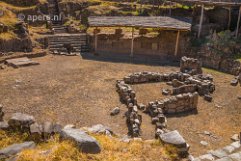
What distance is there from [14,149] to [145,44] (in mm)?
20396

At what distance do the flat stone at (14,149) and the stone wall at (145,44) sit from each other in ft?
63.0

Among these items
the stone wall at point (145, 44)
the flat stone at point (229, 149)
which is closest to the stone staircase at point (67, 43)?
the stone wall at point (145, 44)

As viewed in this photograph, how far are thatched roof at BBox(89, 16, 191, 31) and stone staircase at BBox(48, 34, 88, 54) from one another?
2.48 meters

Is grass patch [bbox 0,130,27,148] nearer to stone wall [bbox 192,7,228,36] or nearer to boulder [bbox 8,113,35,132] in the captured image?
boulder [bbox 8,113,35,132]

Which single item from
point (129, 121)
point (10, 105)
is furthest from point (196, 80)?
point (10, 105)

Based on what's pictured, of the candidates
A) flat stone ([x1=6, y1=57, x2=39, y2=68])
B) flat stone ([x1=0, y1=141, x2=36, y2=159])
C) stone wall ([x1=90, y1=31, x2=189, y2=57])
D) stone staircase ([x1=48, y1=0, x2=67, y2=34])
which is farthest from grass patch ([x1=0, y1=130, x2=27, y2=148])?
stone staircase ([x1=48, y1=0, x2=67, y2=34])

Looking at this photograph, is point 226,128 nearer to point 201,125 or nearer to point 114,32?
point 201,125

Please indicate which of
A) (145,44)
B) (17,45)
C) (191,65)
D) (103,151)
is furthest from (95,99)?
(145,44)

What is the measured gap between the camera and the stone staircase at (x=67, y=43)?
27.9 m

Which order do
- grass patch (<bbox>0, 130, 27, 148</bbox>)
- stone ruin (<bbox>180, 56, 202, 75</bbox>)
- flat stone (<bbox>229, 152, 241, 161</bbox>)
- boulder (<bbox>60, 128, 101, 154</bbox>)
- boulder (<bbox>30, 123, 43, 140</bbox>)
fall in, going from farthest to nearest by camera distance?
stone ruin (<bbox>180, 56, 202, 75</bbox>), flat stone (<bbox>229, 152, 241, 161</bbox>), boulder (<bbox>30, 123, 43, 140</bbox>), grass patch (<bbox>0, 130, 27, 148</bbox>), boulder (<bbox>60, 128, 101, 154</bbox>)

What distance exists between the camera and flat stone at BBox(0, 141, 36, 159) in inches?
336

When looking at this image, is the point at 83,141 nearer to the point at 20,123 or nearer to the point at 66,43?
the point at 20,123

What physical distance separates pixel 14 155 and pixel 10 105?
29.6 ft

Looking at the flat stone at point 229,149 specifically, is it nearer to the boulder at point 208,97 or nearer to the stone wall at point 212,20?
the boulder at point 208,97
